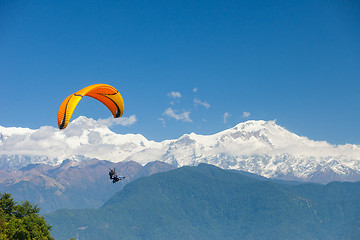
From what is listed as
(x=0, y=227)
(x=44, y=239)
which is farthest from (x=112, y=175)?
(x=44, y=239)

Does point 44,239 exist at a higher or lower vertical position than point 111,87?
lower

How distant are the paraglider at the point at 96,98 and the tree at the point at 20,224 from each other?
78.5 feet

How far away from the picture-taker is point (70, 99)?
56906 millimetres

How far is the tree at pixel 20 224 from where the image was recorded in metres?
72.7

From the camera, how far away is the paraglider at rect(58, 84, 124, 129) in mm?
54094

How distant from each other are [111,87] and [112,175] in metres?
13.4

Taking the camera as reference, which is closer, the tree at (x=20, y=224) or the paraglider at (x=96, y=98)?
the paraglider at (x=96, y=98)

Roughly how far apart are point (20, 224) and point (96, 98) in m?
27.9

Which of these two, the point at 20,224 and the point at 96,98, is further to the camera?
the point at 20,224

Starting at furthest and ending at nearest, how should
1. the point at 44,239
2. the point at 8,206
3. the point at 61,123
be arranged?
1. the point at 8,206
2. the point at 44,239
3. the point at 61,123

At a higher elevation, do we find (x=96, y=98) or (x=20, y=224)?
(x=96, y=98)

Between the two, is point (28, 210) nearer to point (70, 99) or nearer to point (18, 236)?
point (18, 236)

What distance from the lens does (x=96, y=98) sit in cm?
6819

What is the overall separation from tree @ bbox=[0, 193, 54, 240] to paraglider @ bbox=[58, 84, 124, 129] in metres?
23.9
